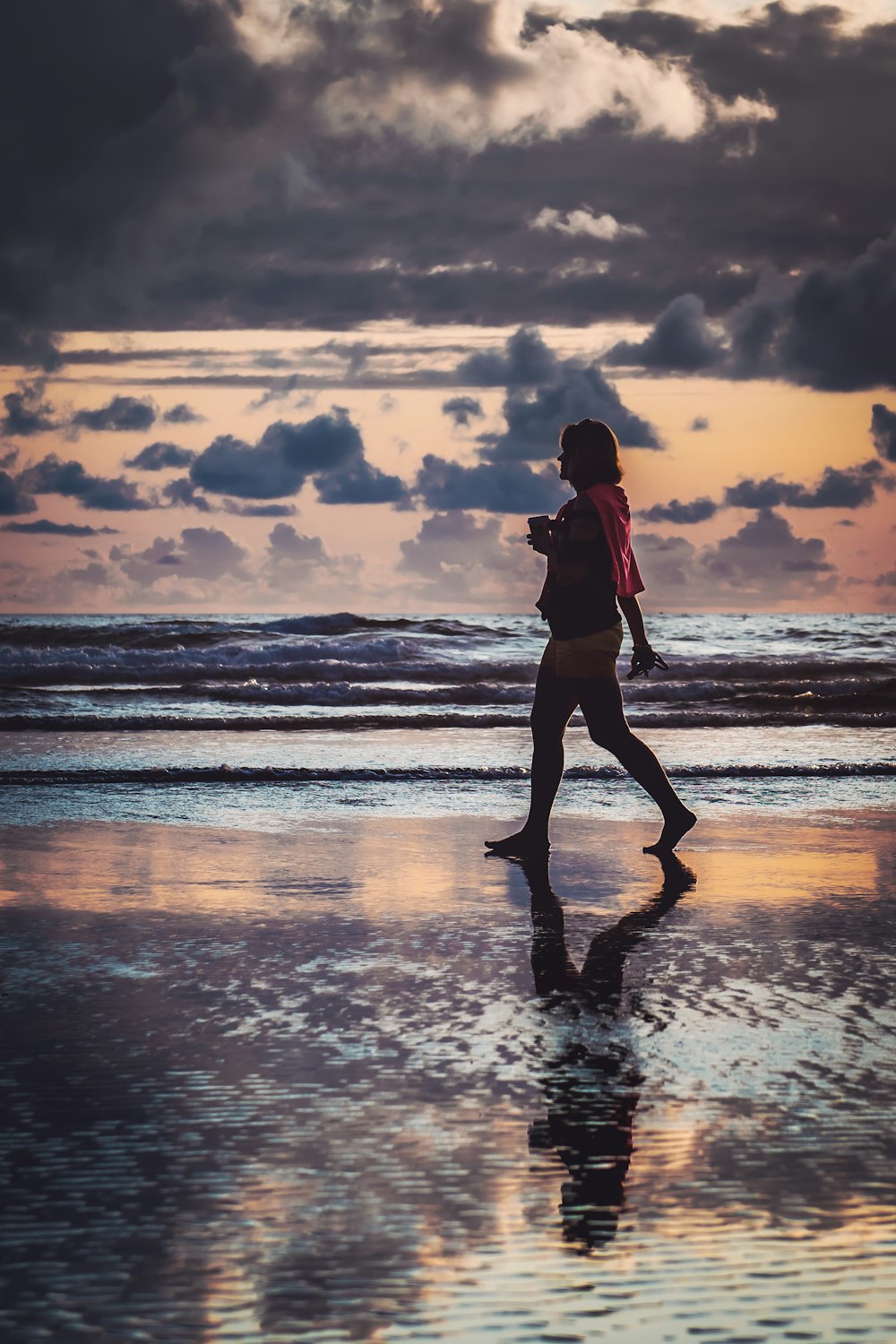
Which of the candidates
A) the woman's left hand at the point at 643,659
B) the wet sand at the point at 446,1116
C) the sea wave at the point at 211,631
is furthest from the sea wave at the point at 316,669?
the wet sand at the point at 446,1116

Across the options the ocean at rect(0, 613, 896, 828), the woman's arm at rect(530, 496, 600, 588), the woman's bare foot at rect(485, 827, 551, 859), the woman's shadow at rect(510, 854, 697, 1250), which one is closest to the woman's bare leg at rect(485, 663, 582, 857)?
the woman's bare foot at rect(485, 827, 551, 859)

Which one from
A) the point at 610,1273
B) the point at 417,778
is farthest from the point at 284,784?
the point at 610,1273

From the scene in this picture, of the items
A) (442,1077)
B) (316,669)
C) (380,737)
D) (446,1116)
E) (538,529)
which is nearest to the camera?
(446,1116)


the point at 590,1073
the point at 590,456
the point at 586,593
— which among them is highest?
the point at 590,456

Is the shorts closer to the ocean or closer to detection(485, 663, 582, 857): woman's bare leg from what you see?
detection(485, 663, 582, 857): woman's bare leg

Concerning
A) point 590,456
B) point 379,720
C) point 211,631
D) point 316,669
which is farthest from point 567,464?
point 211,631

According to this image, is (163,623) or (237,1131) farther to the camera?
(163,623)

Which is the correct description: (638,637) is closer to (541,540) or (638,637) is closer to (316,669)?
(541,540)

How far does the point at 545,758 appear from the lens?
530 cm

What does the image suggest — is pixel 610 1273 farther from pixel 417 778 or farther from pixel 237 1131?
pixel 417 778

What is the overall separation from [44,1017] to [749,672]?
20235mm

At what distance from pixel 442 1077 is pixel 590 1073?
302 millimetres

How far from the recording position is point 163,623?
35.0 meters

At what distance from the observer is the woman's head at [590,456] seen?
5.29 metres
